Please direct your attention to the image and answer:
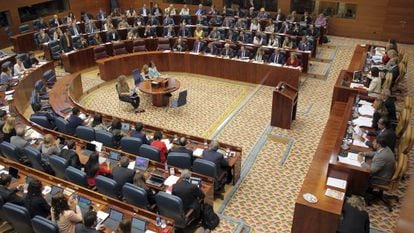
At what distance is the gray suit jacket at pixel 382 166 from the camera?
285 inches

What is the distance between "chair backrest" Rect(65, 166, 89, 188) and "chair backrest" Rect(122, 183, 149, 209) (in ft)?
3.18

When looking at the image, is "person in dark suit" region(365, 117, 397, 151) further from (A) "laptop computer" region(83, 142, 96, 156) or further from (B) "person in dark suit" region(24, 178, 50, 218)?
(B) "person in dark suit" region(24, 178, 50, 218)

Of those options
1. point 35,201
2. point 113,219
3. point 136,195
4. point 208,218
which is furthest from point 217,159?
point 35,201

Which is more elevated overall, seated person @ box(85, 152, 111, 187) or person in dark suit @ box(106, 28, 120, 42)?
person in dark suit @ box(106, 28, 120, 42)

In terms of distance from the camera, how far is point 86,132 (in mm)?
9336

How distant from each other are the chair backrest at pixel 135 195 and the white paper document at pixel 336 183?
11.2ft

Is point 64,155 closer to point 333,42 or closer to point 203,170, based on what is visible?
point 203,170

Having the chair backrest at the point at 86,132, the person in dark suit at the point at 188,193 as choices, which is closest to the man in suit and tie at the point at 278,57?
the chair backrest at the point at 86,132

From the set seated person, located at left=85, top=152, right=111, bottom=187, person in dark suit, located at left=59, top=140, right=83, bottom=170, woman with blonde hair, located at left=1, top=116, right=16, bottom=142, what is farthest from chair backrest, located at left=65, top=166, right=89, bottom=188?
woman with blonde hair, located at left=1, top=116, right=16, bottom=142

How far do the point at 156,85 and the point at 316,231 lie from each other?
7667 mm

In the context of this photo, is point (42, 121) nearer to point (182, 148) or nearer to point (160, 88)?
point (160, 88)

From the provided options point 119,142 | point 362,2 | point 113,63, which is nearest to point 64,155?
point 119,142

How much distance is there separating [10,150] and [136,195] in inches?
140

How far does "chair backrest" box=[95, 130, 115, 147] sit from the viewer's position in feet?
29.8
